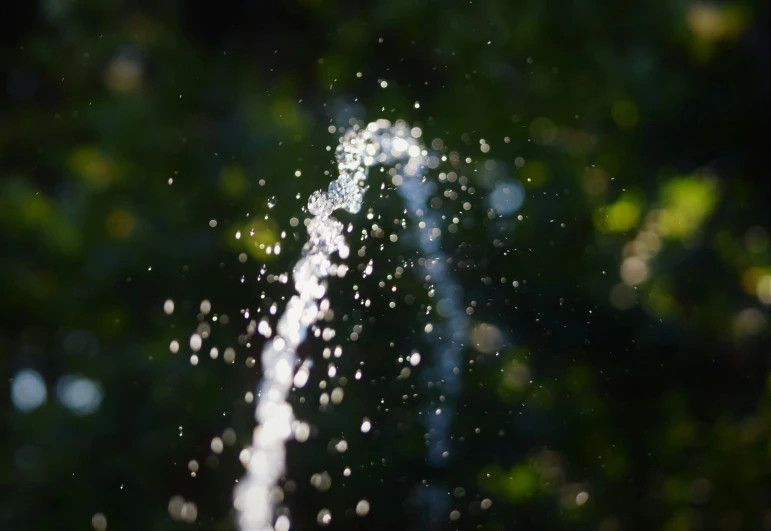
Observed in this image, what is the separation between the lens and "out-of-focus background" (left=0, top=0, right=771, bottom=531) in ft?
3.11

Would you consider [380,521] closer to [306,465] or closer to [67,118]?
[306,465]

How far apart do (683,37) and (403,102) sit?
0.83 m

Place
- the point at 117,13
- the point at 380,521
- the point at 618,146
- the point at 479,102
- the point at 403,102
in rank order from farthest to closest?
the point at 618,146 → the point at 117,13 → the point at 479,102 → the point at 403,102 → the point at 380,521

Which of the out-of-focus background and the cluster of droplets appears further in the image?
the out-of-focus background

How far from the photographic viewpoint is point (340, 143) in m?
0.94

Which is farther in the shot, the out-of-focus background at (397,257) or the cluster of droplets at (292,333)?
the out-of-focus background at (397,257)

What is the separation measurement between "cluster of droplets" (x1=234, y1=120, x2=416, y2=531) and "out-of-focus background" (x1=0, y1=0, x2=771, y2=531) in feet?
0.07

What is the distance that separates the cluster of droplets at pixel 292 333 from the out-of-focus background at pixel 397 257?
22mm

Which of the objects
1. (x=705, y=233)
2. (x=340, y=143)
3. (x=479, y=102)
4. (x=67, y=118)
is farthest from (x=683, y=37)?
(x=67, y=118)

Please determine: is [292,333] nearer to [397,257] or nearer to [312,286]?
[312,286]

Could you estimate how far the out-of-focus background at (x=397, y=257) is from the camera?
37.4 inches

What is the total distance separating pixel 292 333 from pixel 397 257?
6.5 inches

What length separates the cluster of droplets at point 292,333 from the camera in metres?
0.82

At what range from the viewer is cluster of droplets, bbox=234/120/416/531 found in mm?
821
